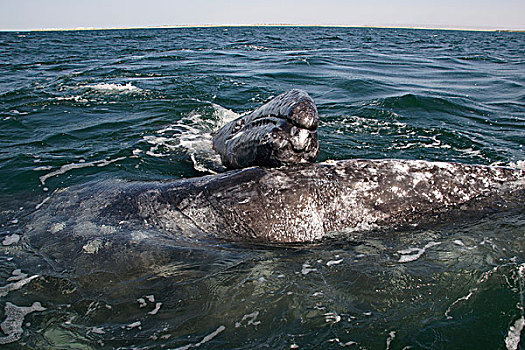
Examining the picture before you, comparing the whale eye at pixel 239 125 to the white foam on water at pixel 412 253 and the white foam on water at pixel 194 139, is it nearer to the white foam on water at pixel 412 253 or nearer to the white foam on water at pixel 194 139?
the white foam on water at pixel 194 139

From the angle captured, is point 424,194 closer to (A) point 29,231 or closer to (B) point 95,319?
(B) point 95,319

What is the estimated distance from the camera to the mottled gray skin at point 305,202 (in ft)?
13.0

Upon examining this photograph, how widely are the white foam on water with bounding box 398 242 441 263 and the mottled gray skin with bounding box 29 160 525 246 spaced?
0.93 ft

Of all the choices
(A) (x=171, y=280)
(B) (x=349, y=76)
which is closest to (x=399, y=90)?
(B) (x=349, y=76)

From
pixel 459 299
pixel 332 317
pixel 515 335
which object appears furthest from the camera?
pixel 459 299

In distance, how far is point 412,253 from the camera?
148 inches

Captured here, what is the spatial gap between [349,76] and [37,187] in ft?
39.6

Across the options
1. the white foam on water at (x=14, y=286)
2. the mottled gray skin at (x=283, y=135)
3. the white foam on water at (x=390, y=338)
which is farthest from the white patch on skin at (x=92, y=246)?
the white foam on water at (x=390, y=338)

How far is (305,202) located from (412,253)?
110 centimetres

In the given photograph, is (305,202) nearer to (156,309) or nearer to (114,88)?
(156,309)

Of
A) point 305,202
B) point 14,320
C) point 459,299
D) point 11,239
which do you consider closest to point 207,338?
point 14,320

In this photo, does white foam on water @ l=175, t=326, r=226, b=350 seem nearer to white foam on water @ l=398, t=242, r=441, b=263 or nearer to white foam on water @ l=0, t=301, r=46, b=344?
white foam on water @ l=0, t=301, r=46, b=344

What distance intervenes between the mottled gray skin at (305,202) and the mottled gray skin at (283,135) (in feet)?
0.47

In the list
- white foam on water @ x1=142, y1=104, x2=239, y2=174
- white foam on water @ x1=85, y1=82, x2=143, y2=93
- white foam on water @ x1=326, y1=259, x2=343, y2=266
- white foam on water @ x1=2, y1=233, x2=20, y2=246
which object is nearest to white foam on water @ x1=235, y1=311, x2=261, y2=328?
white foam on water @ x1=326, y1=259, x2=343, y2=266
